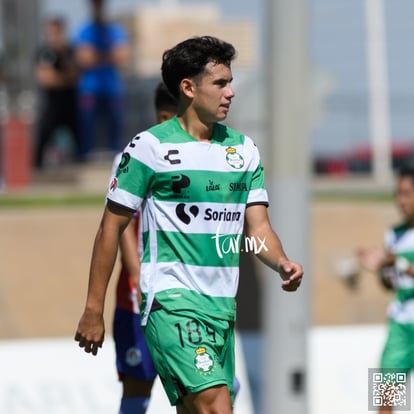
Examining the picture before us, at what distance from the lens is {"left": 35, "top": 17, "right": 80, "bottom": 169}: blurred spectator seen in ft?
47.6

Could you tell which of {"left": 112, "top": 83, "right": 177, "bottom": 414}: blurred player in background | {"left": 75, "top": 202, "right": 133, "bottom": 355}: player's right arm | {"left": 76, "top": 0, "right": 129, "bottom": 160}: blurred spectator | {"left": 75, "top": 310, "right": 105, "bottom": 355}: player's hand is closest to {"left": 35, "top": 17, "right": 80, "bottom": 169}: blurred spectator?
{"left": 76, "top": 0, "right": 129, "bottom": 160}: blurred spectator

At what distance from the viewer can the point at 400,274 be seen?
28.6 ft

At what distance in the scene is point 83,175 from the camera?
14383 mm

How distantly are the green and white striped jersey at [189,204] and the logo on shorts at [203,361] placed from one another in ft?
0.60

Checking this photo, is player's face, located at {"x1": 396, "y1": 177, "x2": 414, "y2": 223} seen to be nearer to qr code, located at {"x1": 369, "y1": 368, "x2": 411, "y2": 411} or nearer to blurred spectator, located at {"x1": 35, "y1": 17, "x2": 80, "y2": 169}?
qr code, located at {"x1": 369, "y1": 368, "x2": 411, "y2": 411}

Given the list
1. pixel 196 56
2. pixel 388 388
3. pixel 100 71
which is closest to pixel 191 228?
pixel 196 56

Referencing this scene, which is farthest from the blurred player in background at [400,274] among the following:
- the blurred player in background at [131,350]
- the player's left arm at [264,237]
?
→ the player's left arm at [264,237]

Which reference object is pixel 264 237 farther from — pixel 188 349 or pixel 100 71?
pixel 100 71

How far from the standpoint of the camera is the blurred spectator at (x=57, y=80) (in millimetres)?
14523

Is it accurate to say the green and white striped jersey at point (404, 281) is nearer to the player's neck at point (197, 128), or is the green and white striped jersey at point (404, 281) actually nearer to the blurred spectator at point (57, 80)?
the player's neck at point (197, 128)

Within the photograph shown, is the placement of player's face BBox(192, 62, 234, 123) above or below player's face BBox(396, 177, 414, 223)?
above

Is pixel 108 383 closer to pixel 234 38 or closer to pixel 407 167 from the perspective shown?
pixel 407 167

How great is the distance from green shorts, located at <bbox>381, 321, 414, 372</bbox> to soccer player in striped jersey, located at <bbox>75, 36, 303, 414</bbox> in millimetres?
3235

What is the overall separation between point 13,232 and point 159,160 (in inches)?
247
